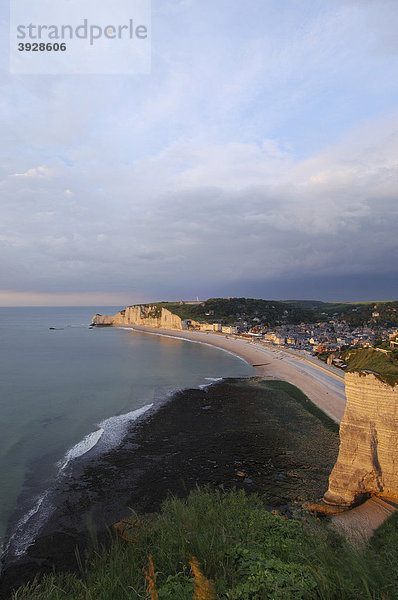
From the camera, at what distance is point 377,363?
1225 cm

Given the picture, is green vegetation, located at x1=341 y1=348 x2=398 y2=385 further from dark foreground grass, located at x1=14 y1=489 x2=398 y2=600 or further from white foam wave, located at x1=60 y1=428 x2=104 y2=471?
white foam wave, located at x1=60 y1=428 x2=104 y2=471

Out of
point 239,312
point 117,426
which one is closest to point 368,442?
point 117,426

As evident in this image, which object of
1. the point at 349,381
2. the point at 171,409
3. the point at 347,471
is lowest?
the point at 171,409

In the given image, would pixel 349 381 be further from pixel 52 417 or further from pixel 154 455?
pixel 52 417

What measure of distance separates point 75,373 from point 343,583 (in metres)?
42.4

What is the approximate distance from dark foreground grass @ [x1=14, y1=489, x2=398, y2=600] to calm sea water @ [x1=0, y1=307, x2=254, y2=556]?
27.3ft

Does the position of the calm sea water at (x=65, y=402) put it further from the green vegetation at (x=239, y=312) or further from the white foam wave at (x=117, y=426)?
the green vegetation at (x=239, y=312)

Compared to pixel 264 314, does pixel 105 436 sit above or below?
below

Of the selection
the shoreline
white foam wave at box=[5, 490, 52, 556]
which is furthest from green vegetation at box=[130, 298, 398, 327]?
white foam wave at box=[5, 490, 52, 556]

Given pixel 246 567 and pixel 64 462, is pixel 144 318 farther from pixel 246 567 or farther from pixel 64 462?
pixel 246 567

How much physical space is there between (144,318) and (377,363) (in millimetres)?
139797

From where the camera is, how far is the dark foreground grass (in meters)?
4.41

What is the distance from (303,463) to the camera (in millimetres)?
17000

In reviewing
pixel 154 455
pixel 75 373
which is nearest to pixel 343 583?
pixel 154 455
